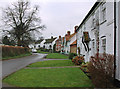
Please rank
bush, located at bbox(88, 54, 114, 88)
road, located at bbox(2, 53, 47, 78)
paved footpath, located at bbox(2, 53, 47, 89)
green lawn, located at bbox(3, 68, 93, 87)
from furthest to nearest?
road, located at bbox(2, 53, 47, 78) → paved footpath, located at bbox(2, 53, 47, 89) → green lawn, located at bbox(3, 68, 93, 87) → bush, located at bbox(88, 54, 114, 88)

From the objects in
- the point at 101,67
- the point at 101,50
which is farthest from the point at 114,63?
the point at 101,50

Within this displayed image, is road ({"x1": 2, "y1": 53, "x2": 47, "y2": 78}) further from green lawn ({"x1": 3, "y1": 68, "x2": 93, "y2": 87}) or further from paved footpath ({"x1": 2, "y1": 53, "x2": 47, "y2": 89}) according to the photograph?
green lawn ({"x1": 3, "y1": 68, "x2": 93, "y2": 87})

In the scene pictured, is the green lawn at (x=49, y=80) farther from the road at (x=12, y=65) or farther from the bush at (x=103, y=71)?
the road at (x=12, y=65)

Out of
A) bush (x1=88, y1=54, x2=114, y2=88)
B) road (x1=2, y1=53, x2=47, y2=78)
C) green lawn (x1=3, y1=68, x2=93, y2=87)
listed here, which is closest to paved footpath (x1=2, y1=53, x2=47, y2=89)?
road (x1=2, y1=53, x2=47, y2=78)

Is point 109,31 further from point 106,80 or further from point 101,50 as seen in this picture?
point 106,80

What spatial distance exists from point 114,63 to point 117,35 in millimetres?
1396

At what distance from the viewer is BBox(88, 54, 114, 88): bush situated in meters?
5.56

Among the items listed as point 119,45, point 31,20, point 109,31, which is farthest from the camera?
point 31,20

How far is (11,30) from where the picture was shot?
106ft

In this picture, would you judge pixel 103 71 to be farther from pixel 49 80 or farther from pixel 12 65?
pixel 12 65

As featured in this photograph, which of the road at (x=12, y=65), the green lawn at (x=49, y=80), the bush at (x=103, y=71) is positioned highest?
the bush at (x=103, y=71)

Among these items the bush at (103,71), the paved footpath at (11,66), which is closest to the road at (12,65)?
the paved footpath at (11,66)

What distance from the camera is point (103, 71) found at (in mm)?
5570

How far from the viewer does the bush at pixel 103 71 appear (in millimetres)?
5562
